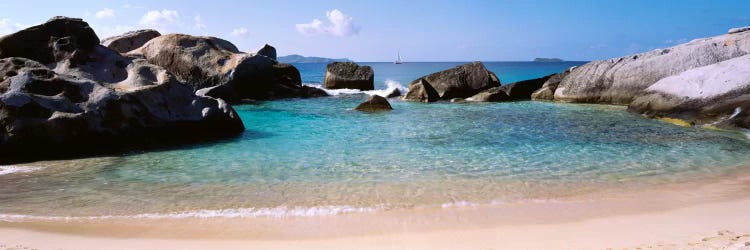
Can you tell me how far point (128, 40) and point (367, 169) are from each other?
19982 millimetres

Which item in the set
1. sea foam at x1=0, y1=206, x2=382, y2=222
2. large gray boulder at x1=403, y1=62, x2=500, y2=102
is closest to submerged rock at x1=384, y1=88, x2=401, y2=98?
large gray boulder at x1=403, y1=62, x2=500, y2=102

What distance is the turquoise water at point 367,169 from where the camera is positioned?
259 inches

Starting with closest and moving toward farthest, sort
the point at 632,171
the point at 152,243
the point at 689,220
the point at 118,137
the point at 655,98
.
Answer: the point at 152,243, the point at 689,220, the point at 632,171, the point at 118,137, the point at 655,98

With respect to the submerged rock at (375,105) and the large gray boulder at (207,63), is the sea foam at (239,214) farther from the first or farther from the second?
the large gray boulder at (207,63)

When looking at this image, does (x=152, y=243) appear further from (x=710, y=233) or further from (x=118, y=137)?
(x=118, y=137)

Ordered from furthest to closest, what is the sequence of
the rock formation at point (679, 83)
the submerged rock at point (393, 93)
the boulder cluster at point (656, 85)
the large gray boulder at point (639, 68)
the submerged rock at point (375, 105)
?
1. the submerged rock at point (393, 93)
2. the large gray boulder at point (639, 68)
3. the submerged rock at point (375, 105)
4. the boulder cluster at point (656, 85)
5. the rock formation at point (679, 83)

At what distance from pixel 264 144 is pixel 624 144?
696 centimetres

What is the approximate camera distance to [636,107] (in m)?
17.0

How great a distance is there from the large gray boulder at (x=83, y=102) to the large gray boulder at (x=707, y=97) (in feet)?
37.2

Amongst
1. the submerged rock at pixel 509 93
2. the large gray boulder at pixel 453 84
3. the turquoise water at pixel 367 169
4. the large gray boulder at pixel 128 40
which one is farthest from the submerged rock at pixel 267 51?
the turquoise water at pixel 367 169

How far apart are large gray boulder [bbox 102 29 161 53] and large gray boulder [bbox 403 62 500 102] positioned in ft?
39.2

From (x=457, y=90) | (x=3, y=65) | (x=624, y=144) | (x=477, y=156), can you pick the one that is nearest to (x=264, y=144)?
(x=477, y=156)

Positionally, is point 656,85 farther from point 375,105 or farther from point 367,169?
point 367,169

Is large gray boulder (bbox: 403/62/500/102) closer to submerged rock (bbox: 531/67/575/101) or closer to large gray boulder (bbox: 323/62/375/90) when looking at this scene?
submerged rock (bbox: 531/67/575/101)
